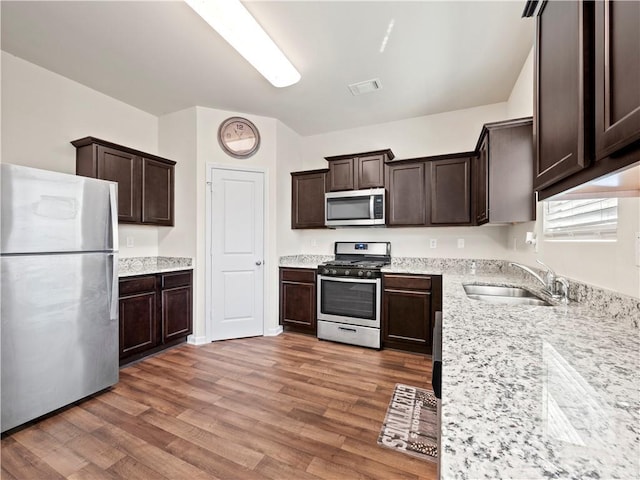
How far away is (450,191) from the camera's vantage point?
3.17 meters

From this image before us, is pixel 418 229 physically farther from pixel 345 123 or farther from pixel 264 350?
pixel 264 350

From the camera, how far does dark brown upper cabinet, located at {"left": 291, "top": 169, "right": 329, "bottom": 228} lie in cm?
380

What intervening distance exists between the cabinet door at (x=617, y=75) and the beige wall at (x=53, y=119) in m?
3.76

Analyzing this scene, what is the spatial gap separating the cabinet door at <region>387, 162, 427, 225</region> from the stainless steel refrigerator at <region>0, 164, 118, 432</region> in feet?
9.23

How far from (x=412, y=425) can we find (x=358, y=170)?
271cm

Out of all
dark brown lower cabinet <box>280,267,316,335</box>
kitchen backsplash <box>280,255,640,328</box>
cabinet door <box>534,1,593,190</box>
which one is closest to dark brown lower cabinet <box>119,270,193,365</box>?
dark brown lower cabinet <box>280,267,316,335</box>

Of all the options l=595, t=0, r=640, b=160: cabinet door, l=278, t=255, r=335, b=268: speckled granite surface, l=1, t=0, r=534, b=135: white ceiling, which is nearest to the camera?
l=595, t=0, r=640, b=160: cabinet door

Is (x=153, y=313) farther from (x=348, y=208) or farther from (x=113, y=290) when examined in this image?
(x=348, y=208)

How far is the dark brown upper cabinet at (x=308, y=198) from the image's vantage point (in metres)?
3.80

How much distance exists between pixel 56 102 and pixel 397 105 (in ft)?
11.5

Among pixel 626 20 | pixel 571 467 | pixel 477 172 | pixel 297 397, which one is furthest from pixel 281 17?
pixel 297 397

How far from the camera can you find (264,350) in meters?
3.11

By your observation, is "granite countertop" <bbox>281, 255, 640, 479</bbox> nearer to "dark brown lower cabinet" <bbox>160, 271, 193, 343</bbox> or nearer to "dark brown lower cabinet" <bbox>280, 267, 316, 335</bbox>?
"dark brown lower cabinet" <bbox>280, 267, 316, 335</bbox>

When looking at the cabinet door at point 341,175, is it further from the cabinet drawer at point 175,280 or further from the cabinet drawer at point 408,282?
the cabinet drawer at point 175,280
